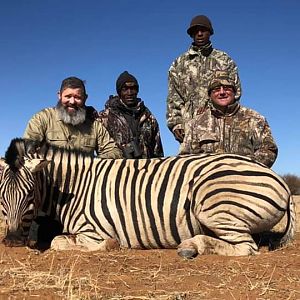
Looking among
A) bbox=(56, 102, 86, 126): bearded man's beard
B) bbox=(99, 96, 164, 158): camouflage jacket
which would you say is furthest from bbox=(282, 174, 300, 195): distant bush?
bbox=(56, 102, 86, 126): bearded man's beard

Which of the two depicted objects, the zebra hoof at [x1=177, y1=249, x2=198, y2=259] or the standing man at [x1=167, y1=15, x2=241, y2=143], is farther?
the standing man at [x1=167, y1=15, x2=241, y2=143]

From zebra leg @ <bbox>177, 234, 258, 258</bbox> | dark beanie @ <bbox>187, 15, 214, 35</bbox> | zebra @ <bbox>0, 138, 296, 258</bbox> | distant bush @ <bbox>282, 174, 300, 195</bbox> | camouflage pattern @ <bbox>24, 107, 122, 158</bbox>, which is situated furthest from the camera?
distant bush @ <bbox>282, 174, 300, 195</bbox>

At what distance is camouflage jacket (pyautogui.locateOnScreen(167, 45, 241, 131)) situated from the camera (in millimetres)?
6953

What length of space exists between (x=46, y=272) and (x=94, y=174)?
63.5 inches

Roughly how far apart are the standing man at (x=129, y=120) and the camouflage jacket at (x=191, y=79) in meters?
0.38

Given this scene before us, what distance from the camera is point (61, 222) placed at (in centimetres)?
465

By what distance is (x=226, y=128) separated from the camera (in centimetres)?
591

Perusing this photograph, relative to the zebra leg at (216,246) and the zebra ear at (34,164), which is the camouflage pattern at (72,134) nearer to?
the zebra ear at (34,164)

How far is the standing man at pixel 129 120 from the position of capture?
6992 mm

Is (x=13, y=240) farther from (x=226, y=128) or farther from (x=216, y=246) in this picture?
(x=226, y=128)

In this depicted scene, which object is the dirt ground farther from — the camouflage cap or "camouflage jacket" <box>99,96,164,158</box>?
"camouflage jacket" <box>99,96,164,158</box>

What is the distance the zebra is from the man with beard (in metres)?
0.96

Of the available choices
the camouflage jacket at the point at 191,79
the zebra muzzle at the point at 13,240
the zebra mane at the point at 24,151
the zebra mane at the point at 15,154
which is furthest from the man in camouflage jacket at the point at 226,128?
the zebra muzzle at the point at 13,240

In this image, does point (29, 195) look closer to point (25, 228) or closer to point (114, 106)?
point (25, 228)
